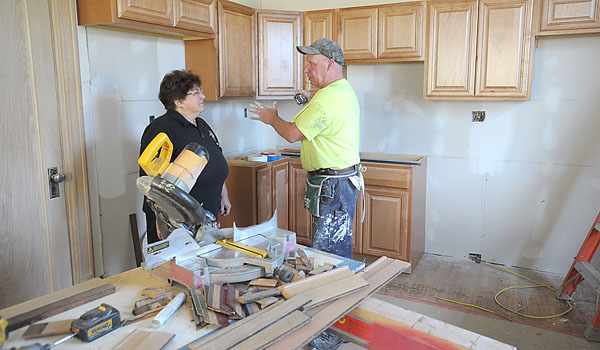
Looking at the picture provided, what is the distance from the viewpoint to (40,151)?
2.53 metres

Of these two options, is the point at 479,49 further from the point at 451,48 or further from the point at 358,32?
the point at 358,32

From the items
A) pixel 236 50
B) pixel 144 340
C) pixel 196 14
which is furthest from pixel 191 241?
pixel 236 50

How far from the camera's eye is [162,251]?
163 centimetres

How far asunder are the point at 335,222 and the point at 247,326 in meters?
1.50

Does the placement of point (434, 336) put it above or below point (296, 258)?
below

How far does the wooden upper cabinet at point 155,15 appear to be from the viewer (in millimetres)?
2550

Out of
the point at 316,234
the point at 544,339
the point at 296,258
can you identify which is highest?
the point at 296,258

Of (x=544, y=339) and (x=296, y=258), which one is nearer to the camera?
(x=296, y=258)

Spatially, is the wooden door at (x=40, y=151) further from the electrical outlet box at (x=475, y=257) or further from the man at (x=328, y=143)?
the electrical outlet box at (x=475, y=257)

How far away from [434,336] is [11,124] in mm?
2271

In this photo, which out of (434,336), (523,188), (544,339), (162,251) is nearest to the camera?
(434,336)

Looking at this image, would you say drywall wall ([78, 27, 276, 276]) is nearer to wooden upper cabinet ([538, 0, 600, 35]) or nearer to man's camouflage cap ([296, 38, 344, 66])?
man's camouflage cap ([296, 38, 344, 66])

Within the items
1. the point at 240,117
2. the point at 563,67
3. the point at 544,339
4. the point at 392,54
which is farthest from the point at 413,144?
the point at 544,339

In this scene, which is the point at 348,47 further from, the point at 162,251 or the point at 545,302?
the point at 162,251
